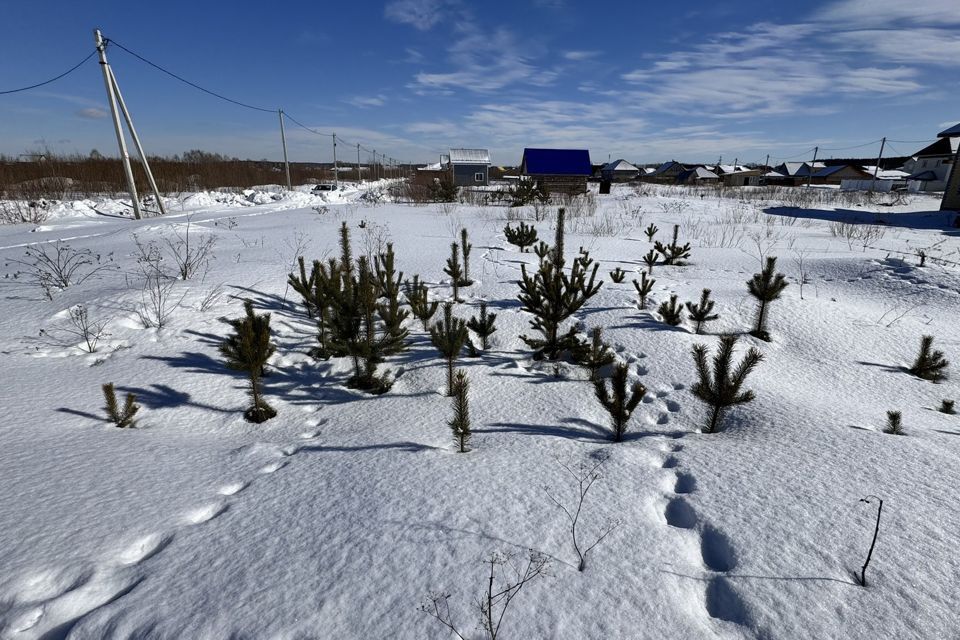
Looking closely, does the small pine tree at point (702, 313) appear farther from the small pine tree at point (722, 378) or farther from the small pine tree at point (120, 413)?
the small pine tree at point (120, 413)

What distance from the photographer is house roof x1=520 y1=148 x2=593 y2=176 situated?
34531 millimetres

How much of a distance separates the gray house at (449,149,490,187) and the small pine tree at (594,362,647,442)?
40.5 meters

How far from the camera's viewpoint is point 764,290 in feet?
15.2

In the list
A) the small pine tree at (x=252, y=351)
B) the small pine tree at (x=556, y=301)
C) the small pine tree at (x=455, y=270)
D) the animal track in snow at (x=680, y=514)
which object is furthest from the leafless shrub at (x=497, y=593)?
the small pine tree at (x=455, y=270)

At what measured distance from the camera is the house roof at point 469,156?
4112 centimetres

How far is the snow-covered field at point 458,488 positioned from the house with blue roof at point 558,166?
31547 millimetres

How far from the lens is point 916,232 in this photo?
1238 cm

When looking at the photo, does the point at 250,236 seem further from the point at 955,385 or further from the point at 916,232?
the point at 916,232

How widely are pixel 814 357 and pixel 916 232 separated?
41.9 feet

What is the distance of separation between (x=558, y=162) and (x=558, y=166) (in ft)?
1.74

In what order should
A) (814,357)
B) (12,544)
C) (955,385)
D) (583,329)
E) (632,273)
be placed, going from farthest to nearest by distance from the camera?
1. (632,273)
2. (583,329)
3. (814,357)
4. (955,385)
5. (12,544)

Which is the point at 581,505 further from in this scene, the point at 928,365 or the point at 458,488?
the point at 928,365

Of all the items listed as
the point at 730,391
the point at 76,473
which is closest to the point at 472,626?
the point at 730,391

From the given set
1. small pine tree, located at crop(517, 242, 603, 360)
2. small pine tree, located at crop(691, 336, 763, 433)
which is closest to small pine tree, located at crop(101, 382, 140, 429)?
small pine tree, located at crop(517, 242, 603, 360)
